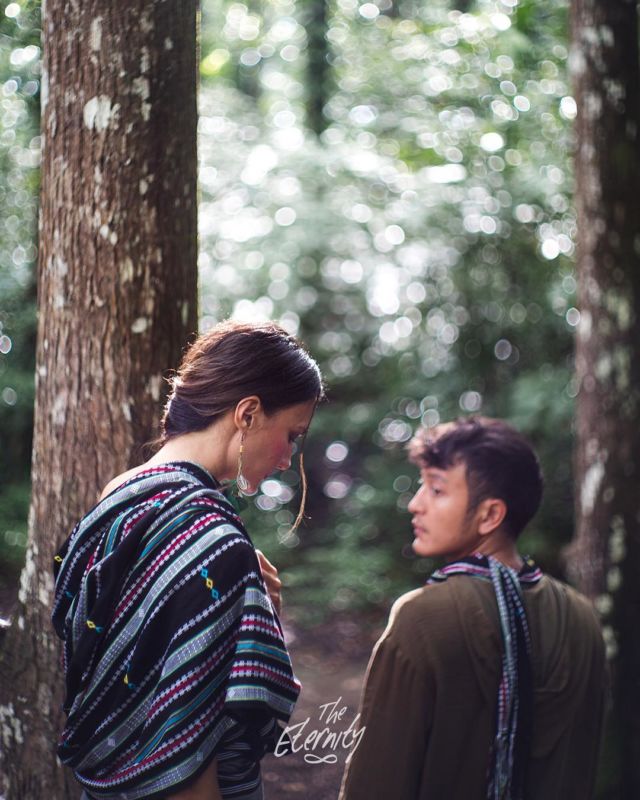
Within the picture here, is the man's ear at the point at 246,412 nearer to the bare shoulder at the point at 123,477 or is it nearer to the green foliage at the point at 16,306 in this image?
the bare shoulder at the point at 123,477

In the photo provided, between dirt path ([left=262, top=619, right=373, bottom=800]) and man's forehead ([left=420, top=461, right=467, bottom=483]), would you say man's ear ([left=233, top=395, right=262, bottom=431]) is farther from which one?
dirt path ([left=262, top=619, right=373, bottom=800])

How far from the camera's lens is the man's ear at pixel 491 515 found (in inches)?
96.8

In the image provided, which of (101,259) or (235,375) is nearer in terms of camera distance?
(235,375)

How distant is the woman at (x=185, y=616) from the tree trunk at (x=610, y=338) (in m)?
2.73

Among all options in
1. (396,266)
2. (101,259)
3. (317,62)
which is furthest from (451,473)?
(317,62)

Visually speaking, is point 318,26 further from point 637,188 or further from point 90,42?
point 90,42

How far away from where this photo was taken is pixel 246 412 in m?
1.85

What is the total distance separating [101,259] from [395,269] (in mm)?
5673

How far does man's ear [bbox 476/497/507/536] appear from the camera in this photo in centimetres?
246

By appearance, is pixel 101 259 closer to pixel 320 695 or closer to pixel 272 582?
pixel 272 582

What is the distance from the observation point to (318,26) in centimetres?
1210

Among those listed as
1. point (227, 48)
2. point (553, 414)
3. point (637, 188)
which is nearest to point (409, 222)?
point (553, 414)

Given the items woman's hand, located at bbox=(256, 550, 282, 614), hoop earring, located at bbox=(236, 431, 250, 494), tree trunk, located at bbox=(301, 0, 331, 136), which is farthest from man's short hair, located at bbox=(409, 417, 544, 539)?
tree trunk, located at bbox=(301, 0, 331, 136)

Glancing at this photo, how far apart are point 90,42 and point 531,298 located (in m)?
5.63
